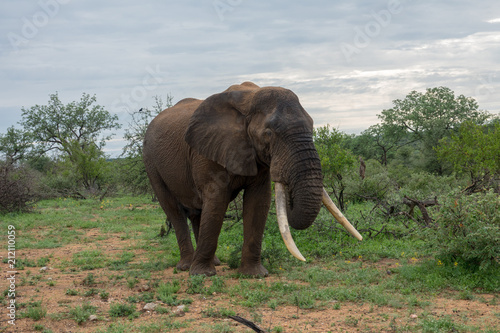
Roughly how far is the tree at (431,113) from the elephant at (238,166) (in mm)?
29701

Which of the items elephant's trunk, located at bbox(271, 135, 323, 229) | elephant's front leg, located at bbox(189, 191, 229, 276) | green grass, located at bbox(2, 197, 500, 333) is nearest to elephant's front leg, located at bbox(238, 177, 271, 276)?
green grass, located at bbox(2, 197, 500, 333)

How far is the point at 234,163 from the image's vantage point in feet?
22.3

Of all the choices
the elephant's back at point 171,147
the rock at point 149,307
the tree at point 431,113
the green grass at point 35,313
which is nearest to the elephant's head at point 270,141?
the elephant's back at point 171,147

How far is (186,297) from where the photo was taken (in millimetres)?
6438

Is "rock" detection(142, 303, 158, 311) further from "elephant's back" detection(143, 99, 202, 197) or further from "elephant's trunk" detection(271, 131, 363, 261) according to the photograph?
"elephant's back" detection(143, 99, 202, 197)

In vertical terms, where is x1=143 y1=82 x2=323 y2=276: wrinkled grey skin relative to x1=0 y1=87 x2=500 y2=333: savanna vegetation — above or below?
above

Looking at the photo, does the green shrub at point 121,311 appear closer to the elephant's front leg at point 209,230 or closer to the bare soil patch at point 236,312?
the bare soil patch at point 236,312

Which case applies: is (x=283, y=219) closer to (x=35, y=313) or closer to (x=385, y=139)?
(x=35, y=313)

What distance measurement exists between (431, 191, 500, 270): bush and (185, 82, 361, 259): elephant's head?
1.96 metres

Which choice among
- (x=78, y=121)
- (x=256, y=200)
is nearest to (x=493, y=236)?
(x=256, y=200)

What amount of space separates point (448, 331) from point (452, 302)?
1095mm

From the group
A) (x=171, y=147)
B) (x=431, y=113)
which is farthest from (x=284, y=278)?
(x=431, y=113)

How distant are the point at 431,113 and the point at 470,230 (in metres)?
34.9

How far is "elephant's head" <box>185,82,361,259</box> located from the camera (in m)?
6.04
